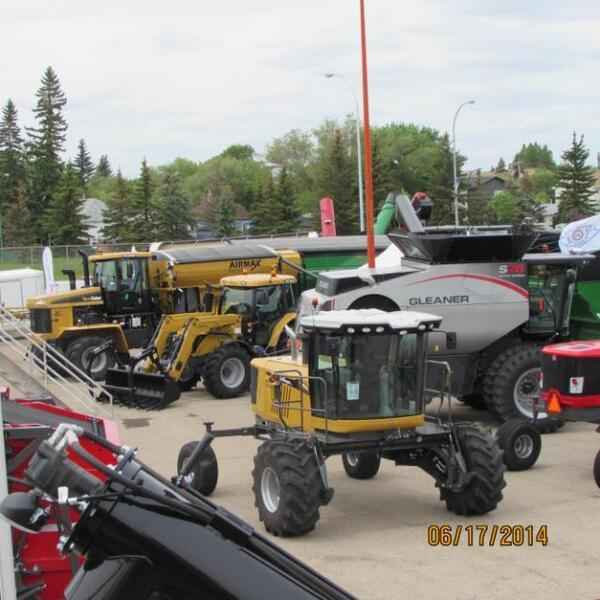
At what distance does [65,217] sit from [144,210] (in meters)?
6.09

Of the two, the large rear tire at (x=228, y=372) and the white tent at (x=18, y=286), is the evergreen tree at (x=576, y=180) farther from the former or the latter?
the large rear tire at (x=228, y=372)

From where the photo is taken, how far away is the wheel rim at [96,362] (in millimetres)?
22000

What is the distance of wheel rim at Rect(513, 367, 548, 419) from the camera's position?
15.6 meters

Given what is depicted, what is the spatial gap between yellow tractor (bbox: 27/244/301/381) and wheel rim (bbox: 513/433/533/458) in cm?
1187

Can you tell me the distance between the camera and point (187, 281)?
24500 mm

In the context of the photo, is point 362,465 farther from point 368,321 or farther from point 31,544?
point 31,544

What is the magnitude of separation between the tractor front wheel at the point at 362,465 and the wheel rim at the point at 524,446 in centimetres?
172

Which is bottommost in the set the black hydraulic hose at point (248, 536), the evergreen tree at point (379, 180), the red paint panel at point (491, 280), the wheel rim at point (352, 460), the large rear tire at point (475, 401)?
the large rear tire at point (475, 401)

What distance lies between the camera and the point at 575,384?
12.4m

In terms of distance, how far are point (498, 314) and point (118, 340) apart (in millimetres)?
10049

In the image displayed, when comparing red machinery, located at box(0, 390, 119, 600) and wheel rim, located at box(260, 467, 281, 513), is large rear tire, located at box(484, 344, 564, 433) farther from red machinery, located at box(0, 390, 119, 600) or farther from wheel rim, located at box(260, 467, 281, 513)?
red machinery, located at box(0, 390, 119, 600)
